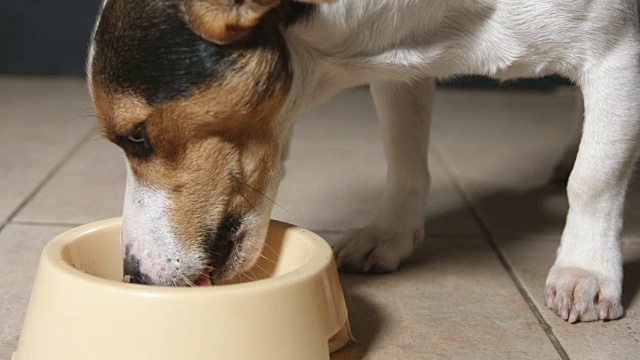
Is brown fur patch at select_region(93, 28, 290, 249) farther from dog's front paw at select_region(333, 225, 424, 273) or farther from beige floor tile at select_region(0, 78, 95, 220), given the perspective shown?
beige floor tile at select_region(0, 78, 95, 220)

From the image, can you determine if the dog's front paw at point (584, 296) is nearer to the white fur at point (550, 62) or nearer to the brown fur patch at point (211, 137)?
the white fur at point (550, 62)

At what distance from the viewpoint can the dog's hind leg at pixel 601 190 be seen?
1.46m

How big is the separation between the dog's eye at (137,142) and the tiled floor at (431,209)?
0.35m


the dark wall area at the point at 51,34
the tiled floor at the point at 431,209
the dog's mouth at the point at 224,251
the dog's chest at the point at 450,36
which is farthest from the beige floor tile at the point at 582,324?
the dark wall area at the point at 51,34

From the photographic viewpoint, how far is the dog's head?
1.21 metres

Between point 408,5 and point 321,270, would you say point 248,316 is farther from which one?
point 408,5

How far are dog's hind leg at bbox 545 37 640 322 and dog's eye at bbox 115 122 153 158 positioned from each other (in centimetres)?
70

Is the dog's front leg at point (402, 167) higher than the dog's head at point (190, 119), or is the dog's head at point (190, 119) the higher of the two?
the dog's head at point (190, 119)

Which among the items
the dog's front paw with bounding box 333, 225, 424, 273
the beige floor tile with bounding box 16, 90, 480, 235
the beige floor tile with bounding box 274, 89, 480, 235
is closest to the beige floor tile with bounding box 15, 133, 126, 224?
the beige floor tile with bounding box 16, 90, 480, 235

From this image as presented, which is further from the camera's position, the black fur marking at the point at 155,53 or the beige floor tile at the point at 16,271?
the beige floor tile at the point at 16,271

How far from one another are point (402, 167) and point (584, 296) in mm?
437

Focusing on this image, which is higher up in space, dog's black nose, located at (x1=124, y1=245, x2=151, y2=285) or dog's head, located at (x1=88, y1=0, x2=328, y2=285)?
dog's head, located at (x1=88, y1=0, x2=328, y2=285)

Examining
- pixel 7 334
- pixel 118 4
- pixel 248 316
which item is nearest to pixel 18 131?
pixel 7 334

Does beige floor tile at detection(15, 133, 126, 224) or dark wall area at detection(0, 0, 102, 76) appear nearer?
beige floor tile at detection(15, 133, 126, 224)
